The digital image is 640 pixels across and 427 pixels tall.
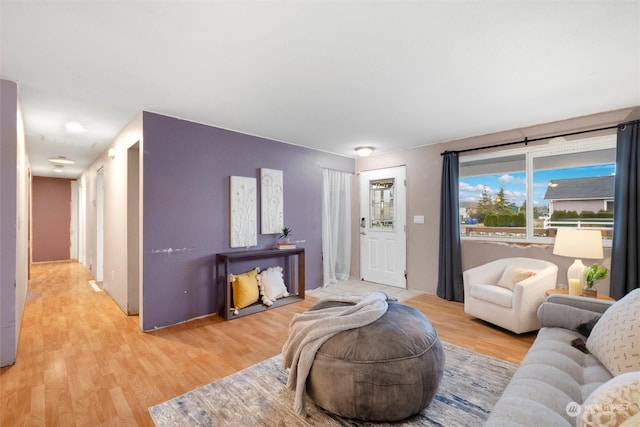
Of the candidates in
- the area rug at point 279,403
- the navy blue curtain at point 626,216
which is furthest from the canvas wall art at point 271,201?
the navy blue curtain at point 626,216

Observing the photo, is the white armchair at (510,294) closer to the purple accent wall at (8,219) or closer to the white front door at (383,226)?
the white front door at (383,226)

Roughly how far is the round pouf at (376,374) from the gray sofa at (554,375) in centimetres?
45

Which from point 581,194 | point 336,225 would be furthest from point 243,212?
point 581,194

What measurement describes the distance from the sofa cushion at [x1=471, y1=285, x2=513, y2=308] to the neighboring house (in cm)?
139

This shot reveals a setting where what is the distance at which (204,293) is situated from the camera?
363cm

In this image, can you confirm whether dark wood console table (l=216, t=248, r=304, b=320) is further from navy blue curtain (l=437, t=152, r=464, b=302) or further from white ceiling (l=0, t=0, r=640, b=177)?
navy blue curtain (l=437, t=152, r=464, b=302)

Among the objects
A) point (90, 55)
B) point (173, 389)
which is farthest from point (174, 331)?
point (90, 55)

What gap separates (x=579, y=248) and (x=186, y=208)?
4137 mm

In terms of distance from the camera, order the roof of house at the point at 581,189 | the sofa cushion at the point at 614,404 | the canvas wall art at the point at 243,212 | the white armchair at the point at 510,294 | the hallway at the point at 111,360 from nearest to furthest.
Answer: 1. the sofa cushion at the point at 614,404
2. the hallway at the point at 111,360
3. the white armchair at the point at 510,294
4. the roof of house at the point at 581,189
5. the canvas wall art at the point at 243,212

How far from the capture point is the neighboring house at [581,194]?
129 inches

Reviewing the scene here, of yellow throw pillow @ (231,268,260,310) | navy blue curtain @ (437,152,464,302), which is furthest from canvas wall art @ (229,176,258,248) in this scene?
navy blue curtain @ (437,152,464,302)

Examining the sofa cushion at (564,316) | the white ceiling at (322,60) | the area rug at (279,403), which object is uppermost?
the white ceiling at (322,60)

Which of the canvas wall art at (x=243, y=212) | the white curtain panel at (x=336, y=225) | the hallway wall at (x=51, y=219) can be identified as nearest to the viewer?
the canvas wall art at (x=243, y=212)

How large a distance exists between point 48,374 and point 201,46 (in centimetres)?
277
